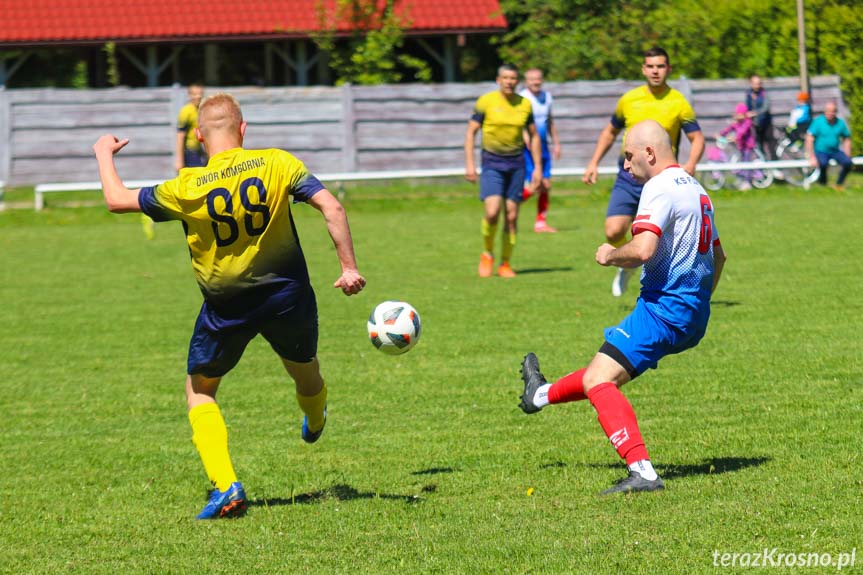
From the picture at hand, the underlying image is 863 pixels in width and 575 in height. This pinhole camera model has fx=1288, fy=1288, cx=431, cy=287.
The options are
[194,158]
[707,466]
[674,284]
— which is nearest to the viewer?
[674,284]

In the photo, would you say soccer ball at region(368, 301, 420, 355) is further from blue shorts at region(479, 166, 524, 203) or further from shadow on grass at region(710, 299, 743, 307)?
blue shorts at region(479, 166, 524, 203)

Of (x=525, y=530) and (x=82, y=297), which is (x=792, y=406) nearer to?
(x=525, y=530)

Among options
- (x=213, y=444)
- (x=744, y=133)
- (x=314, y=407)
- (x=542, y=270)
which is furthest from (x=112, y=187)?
(x=744, y=133)

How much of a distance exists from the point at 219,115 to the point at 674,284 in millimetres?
2228

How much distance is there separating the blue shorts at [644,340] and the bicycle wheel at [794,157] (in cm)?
2002

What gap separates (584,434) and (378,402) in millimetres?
1717

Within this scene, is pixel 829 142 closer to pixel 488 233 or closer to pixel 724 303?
pixel 488 233

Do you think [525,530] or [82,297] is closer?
[525,530]

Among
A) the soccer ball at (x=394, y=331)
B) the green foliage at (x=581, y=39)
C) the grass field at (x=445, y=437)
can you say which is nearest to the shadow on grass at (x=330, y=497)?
the grass field at (x=445, y=437)

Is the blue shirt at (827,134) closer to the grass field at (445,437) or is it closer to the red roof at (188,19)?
the red roof at (188,19)

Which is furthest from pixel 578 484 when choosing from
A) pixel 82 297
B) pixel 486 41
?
pixel 486 41

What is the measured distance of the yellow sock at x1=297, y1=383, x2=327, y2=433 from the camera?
6.69 meters

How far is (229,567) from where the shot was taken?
202 inches

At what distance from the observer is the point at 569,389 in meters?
6.27
